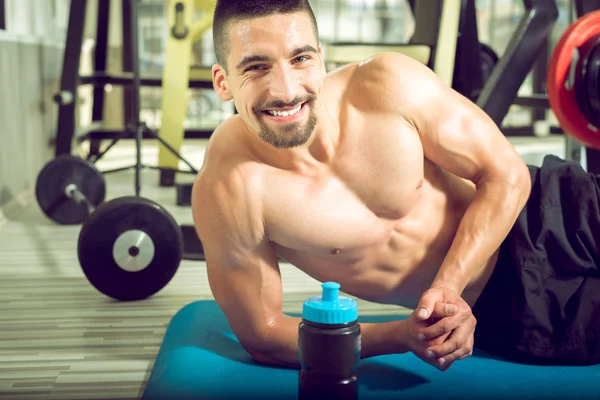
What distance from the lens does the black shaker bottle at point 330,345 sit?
954 mm

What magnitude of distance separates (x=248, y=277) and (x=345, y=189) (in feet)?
0.77

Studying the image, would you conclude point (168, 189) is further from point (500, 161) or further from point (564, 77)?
Result: point (500, 161)

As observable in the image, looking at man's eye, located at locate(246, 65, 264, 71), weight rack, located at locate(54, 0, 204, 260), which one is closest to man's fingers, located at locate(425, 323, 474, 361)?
man's eye, located at locate(246, 65, 264, 71)

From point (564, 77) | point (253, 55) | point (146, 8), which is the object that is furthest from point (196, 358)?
point (146, 8)

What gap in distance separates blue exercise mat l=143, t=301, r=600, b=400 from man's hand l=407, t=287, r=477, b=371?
0.11 meters

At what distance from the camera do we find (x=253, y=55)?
1.22 m

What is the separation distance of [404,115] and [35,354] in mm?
948

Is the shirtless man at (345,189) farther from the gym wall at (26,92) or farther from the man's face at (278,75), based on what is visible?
the gym wall at (26,92)

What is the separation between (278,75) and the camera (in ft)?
3.98

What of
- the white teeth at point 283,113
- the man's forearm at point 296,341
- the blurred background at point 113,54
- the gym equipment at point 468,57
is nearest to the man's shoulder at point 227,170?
the white teeth at point 283,113

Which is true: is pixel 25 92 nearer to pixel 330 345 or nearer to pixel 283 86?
pixel 283 86

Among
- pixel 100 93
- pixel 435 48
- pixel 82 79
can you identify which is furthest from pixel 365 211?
pixel 100 93

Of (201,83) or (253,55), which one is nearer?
(253,55)

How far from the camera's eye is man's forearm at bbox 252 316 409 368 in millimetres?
1364
